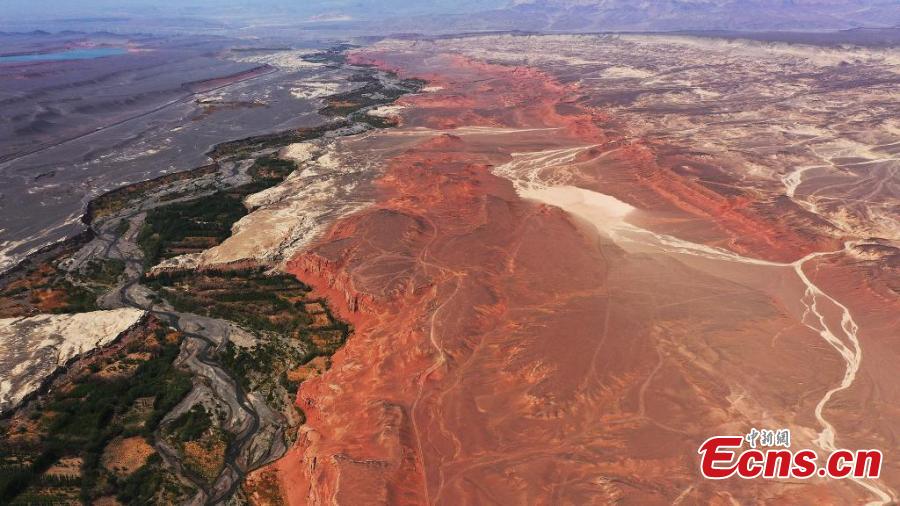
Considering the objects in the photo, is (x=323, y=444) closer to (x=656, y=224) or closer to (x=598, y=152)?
(x=656, y=224)

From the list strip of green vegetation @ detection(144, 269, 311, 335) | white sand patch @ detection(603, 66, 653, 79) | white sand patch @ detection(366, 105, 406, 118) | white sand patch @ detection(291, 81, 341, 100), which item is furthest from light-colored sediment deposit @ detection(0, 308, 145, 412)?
white sand patch @ detection(603, 66, 653, 79)

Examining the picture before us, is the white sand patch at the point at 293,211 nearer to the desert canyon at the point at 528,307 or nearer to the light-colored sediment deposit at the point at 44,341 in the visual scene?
the desert canyon at the point at 528,307

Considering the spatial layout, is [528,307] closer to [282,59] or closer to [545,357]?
[545,357]

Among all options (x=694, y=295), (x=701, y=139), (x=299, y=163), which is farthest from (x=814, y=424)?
(x=299, y=163)

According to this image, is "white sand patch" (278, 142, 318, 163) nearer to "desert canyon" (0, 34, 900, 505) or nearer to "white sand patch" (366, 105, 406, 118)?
"desert canyon" (0, 34, 900, 505)

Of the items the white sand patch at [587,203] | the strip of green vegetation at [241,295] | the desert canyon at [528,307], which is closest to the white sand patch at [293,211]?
the desert canyon at [528,307]

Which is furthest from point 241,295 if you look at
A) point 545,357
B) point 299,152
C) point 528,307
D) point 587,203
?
point 299,152
